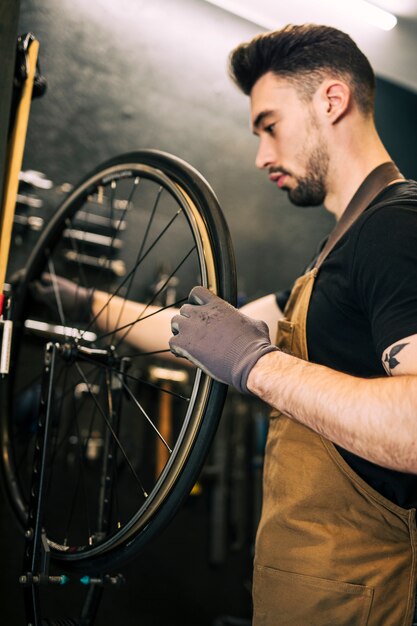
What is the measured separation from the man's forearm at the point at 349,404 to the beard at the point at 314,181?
636 mm

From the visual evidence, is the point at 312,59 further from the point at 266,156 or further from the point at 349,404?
the point at 349,404

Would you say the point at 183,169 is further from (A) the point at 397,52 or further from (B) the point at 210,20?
(A) the point at 397,52

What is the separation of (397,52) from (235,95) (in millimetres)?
883

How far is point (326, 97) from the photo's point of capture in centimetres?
163

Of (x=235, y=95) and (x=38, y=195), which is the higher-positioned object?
(x=235, y=95)

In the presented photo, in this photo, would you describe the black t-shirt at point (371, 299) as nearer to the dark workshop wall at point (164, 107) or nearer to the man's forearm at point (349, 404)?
the man's forearm at point (349, 404)

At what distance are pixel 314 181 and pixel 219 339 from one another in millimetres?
646

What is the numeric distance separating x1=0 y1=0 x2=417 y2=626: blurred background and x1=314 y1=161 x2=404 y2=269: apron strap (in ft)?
4.30

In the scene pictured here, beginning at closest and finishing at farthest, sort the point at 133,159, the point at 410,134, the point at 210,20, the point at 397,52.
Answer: the point at 133,159
the point at 210,20
the point at 397,52
the point at 410,134

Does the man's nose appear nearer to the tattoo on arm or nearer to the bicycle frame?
the bicycle frame

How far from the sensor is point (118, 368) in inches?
58.7

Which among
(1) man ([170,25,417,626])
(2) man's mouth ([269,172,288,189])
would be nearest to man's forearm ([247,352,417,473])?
(1) man ([170,25,417,626])

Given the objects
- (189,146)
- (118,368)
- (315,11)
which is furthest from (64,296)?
(315,11)

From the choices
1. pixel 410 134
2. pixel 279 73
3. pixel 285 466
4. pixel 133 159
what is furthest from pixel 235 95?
pixel 285 466
